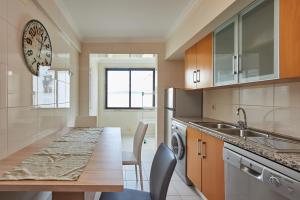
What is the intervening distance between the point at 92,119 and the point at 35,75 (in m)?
1.46

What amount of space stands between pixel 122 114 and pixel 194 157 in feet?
15.6

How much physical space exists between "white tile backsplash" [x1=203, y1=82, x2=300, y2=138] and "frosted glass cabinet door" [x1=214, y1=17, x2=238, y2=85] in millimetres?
315

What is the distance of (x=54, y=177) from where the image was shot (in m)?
1.27

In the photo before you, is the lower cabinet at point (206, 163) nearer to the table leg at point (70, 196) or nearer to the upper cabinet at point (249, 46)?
the upper cabinet at point (249, 46)

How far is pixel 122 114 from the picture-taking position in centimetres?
738

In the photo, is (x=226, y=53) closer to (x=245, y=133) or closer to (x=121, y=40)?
(x=245, y=133)


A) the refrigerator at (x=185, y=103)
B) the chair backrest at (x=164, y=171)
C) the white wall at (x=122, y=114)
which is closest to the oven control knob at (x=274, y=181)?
the chair backrest at (x=164, y=171)

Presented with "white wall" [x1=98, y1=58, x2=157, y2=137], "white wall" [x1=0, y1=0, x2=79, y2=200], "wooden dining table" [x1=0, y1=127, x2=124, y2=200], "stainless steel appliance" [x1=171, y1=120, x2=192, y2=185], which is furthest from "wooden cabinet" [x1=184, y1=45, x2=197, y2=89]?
"white wall" [x1=98, y1=58, x2=157, y2=137]

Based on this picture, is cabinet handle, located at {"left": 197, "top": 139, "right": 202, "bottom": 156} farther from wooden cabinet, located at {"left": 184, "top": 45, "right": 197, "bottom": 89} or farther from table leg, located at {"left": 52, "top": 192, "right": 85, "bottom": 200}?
table leg, located at {"left": 52, "top": 192, "right": 85, "bottom": 200}

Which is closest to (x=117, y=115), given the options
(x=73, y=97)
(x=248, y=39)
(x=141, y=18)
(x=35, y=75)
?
(x=73, y=97)

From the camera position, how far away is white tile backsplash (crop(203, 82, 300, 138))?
1.94 m

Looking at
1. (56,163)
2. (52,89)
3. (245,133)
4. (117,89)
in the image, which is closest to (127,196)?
(56,163)

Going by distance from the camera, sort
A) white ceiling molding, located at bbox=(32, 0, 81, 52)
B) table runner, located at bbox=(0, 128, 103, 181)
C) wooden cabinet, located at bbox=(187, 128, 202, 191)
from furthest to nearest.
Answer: wooden cabinet, located at bbox=(187, 128, 202, 191)
white ceiling molding, located at bbox=(32, 0, 81, 52)
table runner, located at bbox=(0, 128, 103, 181)

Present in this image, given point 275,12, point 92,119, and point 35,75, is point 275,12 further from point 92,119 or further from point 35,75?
point 92,119
